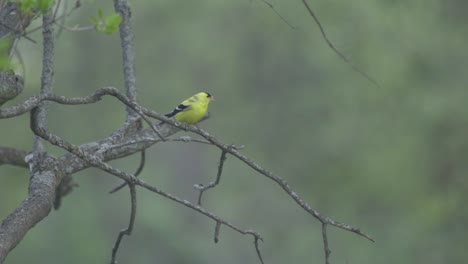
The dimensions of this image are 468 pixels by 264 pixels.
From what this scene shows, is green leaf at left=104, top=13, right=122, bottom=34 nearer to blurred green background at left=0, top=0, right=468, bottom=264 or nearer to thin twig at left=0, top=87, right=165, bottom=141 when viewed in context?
thin twig at left=0, top=87, right=165, bottom=141

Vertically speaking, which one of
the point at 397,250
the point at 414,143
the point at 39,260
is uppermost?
the point at 414,143

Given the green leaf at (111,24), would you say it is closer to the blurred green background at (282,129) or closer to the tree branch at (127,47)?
the tree branch at (127,47)

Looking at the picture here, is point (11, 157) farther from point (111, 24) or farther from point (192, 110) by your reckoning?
point (192, 110)

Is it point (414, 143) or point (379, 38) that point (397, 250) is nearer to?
point (414, 143)

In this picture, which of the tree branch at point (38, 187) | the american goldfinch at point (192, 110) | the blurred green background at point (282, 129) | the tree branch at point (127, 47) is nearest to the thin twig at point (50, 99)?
the tree branch at point (38, 187)

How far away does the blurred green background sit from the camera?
1734cm

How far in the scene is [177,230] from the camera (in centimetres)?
2281

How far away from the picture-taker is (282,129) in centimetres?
2398

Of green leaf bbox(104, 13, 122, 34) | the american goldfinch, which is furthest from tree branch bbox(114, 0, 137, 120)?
the american goldfinch

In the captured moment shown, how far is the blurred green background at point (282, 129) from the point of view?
17.3m

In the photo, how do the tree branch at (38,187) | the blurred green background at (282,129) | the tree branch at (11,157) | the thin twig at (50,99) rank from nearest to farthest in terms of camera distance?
the thin twig at (50,99) → the tree branch at (38,187) → the tree branch at (11,157) → the blurred green background at (282,129)

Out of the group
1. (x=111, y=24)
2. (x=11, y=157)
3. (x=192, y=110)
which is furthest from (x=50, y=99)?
(x=192, y=110)

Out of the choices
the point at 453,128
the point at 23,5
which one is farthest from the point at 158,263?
the point at 23,5

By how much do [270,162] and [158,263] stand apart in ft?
13.0
